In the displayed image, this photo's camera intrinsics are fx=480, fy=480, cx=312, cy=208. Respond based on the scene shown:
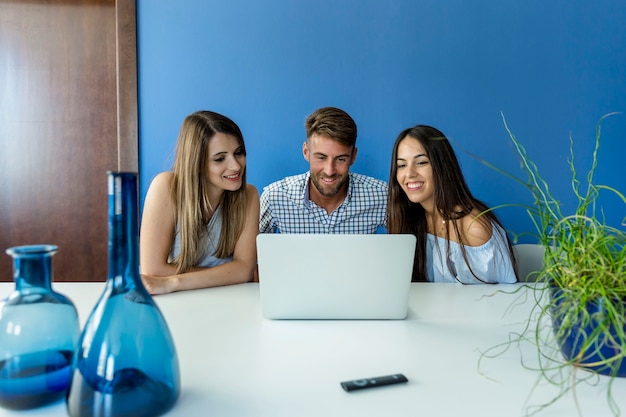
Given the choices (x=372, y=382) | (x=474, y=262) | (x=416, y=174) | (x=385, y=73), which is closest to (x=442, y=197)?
(x=416, y=174)

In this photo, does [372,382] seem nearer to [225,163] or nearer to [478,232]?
[478,232]

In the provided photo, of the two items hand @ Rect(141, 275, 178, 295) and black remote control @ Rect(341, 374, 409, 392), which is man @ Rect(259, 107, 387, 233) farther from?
black remote control @ Rect(341, 374, 409, 392)

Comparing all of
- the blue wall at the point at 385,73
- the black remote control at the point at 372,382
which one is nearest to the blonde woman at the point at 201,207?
the blue wall at the point at 385,73

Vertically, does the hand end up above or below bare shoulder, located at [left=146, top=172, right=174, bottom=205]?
below

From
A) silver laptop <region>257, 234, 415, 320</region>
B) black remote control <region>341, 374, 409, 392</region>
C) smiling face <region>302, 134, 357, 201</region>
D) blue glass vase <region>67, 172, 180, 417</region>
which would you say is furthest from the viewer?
smiling face <region>302, 134, 357, 201</region>

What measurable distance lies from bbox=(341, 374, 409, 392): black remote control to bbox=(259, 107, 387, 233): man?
1.55 metres

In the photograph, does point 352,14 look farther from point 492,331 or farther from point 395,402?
point 395,402

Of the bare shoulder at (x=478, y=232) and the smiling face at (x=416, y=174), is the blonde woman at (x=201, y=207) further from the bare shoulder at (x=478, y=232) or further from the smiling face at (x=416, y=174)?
the bare shoulder at (x=478, y=232)

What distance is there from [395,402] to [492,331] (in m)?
0.40

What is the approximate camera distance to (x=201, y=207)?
178 centimetres

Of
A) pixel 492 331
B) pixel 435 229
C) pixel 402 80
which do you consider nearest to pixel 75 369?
pixel 492 331

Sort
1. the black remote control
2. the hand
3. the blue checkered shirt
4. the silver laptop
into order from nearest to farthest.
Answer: the black remote control
the silver laptop
the hand
the blue checkered shirt

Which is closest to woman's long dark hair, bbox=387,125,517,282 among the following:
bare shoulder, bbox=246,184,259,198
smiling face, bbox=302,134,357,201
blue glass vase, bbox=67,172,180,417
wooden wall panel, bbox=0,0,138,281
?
smiling face, bbox=302,134,357,201

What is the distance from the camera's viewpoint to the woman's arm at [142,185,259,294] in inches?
49.8
